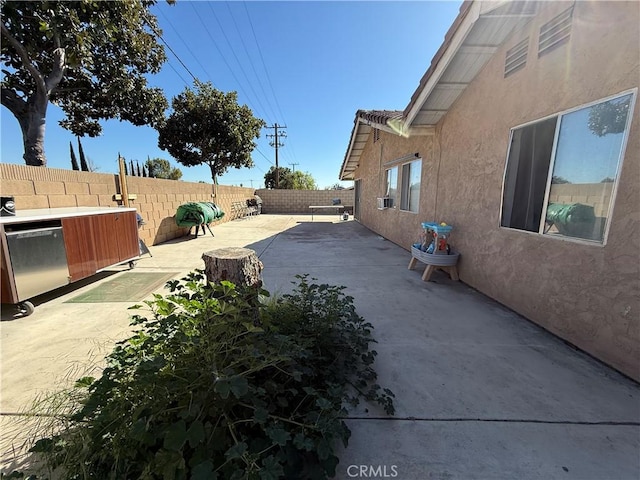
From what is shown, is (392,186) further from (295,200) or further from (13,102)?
(295,200)

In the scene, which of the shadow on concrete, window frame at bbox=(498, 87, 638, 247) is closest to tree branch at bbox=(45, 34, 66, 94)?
the shadow on concrete

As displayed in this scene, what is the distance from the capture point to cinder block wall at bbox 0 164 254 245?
12.0 feet

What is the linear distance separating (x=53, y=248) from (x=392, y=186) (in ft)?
23.5

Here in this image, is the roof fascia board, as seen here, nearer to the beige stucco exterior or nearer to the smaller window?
the beige stucco exterior

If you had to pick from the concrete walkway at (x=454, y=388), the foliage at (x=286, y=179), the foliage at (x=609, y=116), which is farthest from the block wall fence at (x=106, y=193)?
the foliage at (x=286, y=179)

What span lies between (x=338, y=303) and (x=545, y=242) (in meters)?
2.28

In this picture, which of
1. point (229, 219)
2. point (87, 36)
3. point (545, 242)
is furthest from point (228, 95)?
point (545, 242)

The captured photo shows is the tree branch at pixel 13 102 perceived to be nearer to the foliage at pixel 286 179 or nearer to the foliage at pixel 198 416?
the foliage at pixel 198 416

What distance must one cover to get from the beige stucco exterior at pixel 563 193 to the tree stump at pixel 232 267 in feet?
9.40

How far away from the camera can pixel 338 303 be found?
7.52 ft

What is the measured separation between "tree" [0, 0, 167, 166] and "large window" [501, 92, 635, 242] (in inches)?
321

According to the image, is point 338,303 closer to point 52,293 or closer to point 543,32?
point 543,32

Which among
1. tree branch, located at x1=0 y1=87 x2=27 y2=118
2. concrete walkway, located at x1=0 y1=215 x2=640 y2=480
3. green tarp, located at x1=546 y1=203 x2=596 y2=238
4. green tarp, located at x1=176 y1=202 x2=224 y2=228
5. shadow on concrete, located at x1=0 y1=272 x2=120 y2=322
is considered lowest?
concrete walkway, located at x1=0 y1=215 x2=640 y2=480

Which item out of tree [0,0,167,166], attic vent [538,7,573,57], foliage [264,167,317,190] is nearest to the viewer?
attic vent [538,7,573,57]
